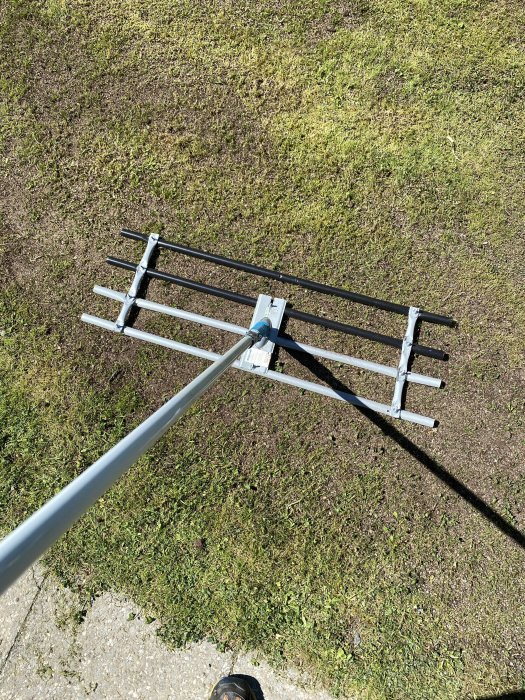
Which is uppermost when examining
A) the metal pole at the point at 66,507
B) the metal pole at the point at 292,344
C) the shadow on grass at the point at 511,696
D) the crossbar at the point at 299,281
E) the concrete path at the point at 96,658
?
the crossbar at the point at 299,281

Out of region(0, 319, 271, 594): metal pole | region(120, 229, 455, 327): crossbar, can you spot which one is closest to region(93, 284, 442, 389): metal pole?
region(120, 229, 455, 327): crossbar

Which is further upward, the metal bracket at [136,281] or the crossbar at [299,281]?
the crossbar at [299,281]

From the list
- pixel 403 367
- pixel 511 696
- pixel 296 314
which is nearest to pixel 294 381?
pixel 296 314

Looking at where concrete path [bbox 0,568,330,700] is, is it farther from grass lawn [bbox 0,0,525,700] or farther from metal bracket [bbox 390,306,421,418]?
metal bracket [bbox 390,306,421,418]

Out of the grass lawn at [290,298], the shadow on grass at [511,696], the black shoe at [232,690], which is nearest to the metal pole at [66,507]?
the grass lawn at [290,298]

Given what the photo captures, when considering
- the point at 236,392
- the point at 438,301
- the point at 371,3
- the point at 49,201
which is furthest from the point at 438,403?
the point at 49,201

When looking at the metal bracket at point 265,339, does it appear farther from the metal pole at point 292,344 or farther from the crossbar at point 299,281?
the crossbar at point 299,281

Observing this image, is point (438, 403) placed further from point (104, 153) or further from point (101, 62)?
point (101, 62)
